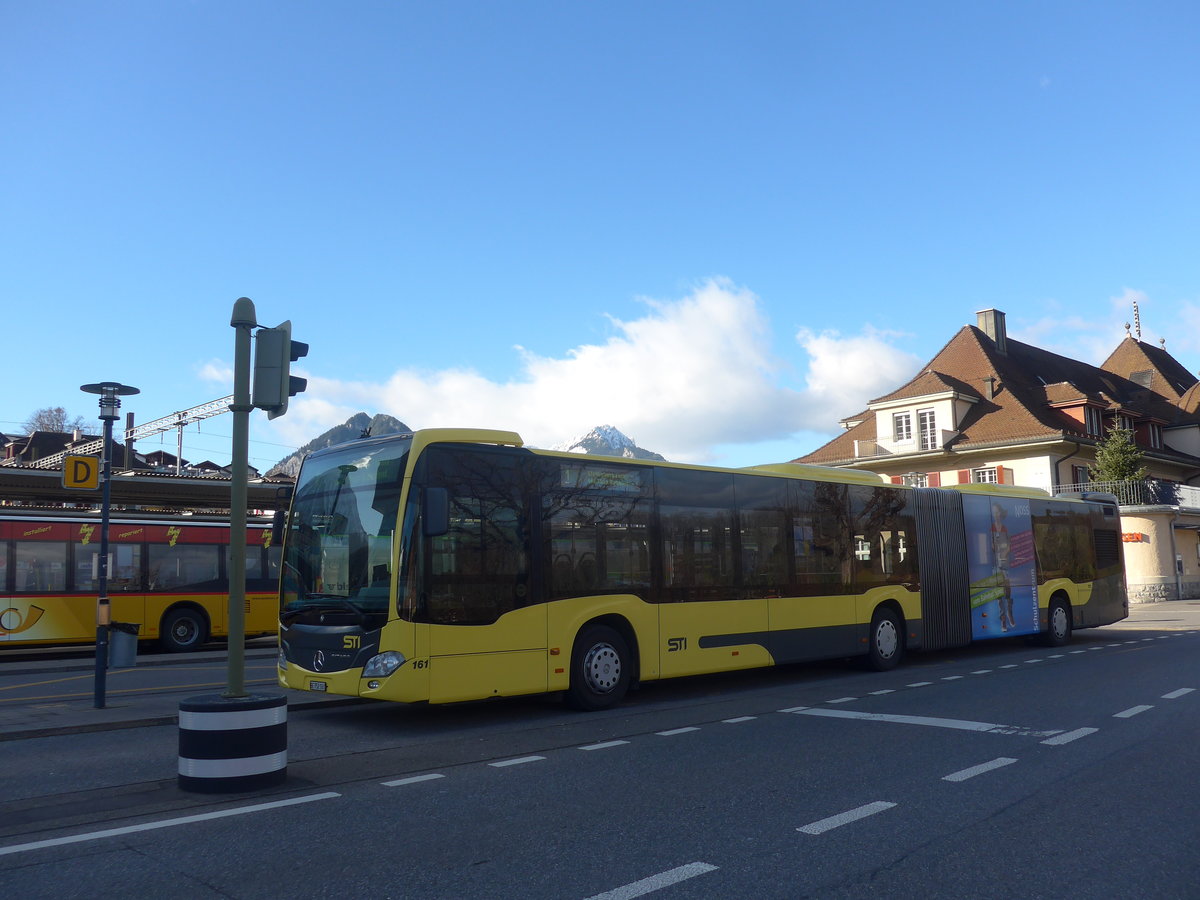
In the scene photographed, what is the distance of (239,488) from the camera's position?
24.9 ft

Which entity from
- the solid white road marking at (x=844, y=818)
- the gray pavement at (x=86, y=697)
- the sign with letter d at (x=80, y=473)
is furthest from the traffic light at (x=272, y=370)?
the sign with letter d at (x=80, y=473)

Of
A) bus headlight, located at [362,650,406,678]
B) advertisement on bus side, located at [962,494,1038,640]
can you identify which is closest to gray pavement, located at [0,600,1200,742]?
bus headlight, located at [362,650,406,678]

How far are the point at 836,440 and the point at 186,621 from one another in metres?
36.9

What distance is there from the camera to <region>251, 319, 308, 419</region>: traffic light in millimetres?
7785

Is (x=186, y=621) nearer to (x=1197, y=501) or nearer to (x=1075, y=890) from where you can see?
(x=1075, y=890)

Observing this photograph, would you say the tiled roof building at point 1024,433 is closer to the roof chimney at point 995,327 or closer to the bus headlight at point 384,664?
the roof chimney at point 995,327

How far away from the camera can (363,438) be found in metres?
10.9

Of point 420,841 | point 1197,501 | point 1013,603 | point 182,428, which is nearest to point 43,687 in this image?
point 420,841

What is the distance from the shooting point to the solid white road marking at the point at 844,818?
5.87 metres

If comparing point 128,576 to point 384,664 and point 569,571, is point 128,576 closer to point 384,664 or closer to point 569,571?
point 569,571

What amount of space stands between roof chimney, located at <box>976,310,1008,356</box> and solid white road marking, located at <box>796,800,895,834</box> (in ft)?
164

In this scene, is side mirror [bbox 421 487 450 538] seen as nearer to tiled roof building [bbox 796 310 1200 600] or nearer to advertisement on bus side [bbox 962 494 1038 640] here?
advertisement on bus side [bbox 962 494 1038 640]

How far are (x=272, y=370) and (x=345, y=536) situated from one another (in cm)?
284

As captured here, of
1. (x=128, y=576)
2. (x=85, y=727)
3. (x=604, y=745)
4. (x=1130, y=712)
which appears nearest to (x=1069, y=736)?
(x=1130, y=712)
